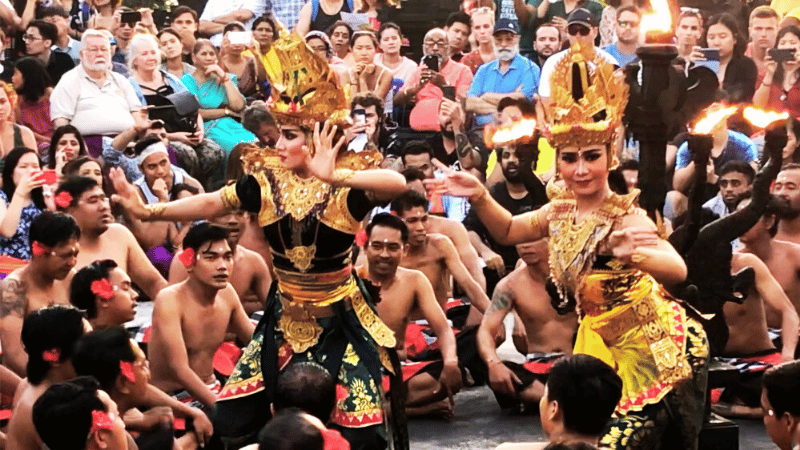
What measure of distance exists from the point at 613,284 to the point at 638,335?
21cm

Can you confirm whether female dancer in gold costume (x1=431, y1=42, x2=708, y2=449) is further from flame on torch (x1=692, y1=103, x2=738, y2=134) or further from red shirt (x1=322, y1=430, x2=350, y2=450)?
red shirt (x1=322, y1=430, x2=350, y2=450)

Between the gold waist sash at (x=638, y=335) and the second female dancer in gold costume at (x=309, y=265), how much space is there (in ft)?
2.90

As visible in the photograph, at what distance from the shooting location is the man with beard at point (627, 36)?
11938 mm

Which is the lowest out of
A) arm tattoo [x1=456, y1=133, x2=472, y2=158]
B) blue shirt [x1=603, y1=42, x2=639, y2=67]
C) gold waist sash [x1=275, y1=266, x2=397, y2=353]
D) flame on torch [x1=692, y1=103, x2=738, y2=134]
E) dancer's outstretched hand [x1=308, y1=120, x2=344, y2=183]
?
arm tattoo [x1=456, y1=133, x2=472, y2=158]

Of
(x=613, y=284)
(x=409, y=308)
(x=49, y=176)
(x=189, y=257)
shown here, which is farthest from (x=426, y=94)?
(x=613, y=284)

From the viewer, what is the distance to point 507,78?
11.9 metres

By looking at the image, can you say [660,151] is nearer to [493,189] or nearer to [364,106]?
[493,189]

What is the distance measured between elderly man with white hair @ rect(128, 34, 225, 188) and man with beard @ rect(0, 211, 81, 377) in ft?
11.6

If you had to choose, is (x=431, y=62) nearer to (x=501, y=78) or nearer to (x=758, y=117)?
(x=501, y=78)

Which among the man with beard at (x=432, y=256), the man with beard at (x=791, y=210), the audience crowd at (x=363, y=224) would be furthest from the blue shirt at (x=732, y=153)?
the man with beard at (x=432, y=256)

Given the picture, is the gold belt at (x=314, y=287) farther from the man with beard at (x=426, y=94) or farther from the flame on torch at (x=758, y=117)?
the man with beard at (x=426, y=94)

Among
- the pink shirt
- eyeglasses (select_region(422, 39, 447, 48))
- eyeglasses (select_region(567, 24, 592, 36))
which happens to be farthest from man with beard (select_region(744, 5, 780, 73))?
the pink shirt

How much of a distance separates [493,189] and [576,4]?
3614 millimetres

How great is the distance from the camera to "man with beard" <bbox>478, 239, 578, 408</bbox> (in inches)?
319
